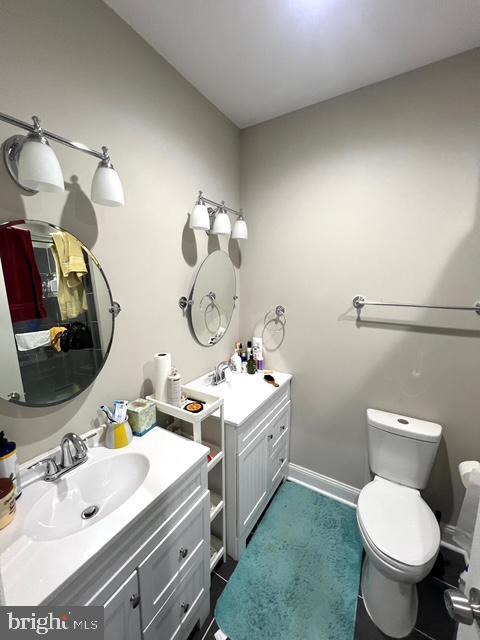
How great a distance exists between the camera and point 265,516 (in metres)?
1.69

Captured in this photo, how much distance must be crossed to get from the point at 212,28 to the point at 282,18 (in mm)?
311

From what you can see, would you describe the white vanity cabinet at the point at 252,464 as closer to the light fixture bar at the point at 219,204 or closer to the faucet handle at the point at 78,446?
the faucet handle at the point at 78,446

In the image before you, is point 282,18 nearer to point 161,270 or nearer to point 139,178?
point 139,178

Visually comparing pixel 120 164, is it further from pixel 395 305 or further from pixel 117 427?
pixel 395 305

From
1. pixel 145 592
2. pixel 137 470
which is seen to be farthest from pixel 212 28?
pixel 145 592

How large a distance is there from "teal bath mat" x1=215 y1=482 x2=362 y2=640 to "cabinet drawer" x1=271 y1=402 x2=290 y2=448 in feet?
1.52

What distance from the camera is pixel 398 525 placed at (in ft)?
3.98

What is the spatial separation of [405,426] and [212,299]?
137 centimetres

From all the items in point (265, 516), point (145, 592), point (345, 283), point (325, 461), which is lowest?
point (265, 516)

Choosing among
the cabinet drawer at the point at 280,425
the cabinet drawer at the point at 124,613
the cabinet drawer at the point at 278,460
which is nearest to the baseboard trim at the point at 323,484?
the cabinet drawer at the point at 278,460

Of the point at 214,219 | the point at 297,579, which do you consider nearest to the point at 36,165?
the point at 214,219

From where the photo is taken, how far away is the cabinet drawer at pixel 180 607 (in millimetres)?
895

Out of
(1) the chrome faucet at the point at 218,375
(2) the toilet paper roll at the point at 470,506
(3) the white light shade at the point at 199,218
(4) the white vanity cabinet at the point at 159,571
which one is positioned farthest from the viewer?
(1) the chrome faucet at the point at 218,375

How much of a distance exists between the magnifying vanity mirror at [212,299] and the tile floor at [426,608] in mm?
1264
